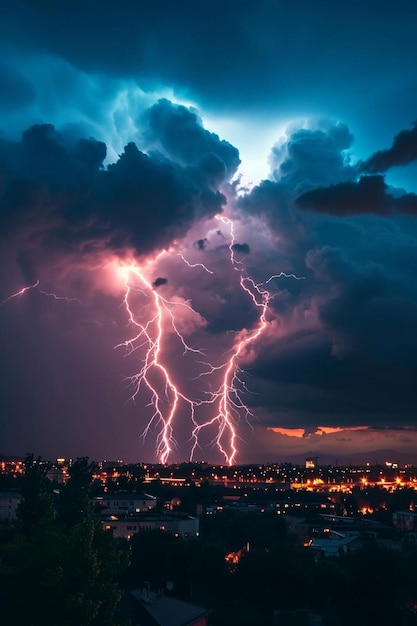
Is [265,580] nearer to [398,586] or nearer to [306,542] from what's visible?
[398,586]

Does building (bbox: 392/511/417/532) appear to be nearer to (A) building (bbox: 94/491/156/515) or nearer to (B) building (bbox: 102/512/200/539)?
(B) building (bbox: 102/512/200/539)

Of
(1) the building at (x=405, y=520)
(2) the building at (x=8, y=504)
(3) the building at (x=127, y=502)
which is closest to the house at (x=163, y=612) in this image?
(1) the building at (x=405, y=520)

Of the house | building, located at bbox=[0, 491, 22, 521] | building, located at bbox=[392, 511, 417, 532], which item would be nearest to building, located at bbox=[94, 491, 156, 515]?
building, located at bbox=[0, 491, 22, 521]

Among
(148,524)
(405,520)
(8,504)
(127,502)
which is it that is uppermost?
(127,502)

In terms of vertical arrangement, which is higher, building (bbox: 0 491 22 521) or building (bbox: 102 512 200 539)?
building (bbox: 0 491 22 521)

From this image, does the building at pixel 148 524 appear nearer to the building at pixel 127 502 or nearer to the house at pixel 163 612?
the building at pixel 127 502

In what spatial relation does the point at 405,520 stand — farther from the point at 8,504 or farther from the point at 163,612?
the point at 163,612

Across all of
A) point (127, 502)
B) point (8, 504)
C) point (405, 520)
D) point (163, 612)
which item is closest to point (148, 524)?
point (127, 502)

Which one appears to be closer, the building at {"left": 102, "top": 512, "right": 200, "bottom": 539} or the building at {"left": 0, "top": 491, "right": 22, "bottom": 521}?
the building at {"left": 102, "top": 512, "right": 200, "bottom": 539}

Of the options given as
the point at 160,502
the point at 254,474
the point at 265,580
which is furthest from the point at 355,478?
the point at 265,580
